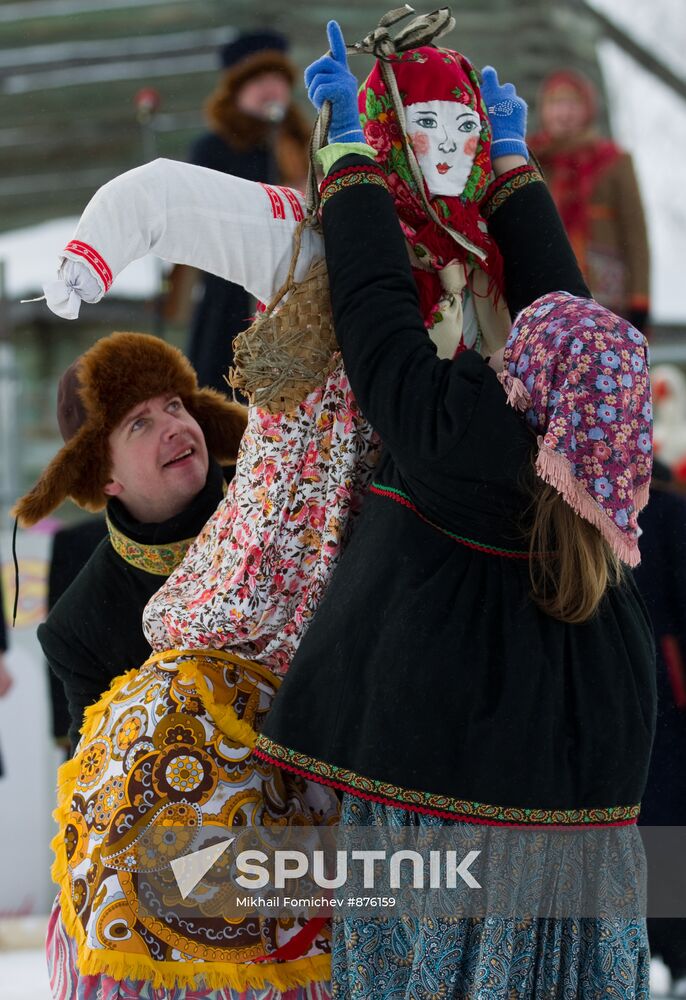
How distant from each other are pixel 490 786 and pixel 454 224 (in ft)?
2.41

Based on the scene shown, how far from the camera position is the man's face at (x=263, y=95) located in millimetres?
3619

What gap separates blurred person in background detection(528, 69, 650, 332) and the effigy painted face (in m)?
2.57

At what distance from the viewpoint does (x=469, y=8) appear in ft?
20.9

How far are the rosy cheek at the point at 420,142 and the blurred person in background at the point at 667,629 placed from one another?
4.34 feet

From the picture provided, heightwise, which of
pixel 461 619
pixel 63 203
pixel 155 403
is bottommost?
pixel 461 619

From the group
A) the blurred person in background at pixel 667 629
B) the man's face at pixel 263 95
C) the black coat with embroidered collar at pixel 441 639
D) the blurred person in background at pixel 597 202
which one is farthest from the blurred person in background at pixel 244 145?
the black coat with embroidered collar at pixel 441 639

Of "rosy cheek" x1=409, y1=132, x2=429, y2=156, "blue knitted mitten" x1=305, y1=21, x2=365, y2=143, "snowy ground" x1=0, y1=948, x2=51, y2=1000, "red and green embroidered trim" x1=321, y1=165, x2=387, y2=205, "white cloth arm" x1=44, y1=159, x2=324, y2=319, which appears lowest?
"snowy ground" x1=0, y1=948, x2=51, y2=1000

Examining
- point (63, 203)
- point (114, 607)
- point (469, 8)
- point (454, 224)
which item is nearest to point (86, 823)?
point (114, 607)

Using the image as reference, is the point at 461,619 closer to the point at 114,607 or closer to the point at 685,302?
the point at 114,607

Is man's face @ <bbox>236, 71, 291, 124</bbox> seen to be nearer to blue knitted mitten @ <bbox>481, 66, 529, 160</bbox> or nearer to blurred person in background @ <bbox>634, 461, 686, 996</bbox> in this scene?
blurred person in background @ <bbox>634, 461, 686, 996</bbox>

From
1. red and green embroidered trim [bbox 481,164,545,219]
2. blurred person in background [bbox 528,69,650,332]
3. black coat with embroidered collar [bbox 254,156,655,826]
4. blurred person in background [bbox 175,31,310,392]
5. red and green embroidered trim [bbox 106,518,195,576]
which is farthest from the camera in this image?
blurred person in background [bbox 528,69,650,332]

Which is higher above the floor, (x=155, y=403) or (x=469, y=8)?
(x=469, y=8)

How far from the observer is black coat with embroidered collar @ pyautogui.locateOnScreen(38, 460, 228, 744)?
2020 millimetres

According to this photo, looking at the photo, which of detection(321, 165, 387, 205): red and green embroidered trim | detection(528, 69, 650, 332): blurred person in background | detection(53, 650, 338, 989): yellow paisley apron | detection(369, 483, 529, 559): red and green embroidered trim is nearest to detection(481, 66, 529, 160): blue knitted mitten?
detection(321, 165, 387, 205): red and green embroidered trim
